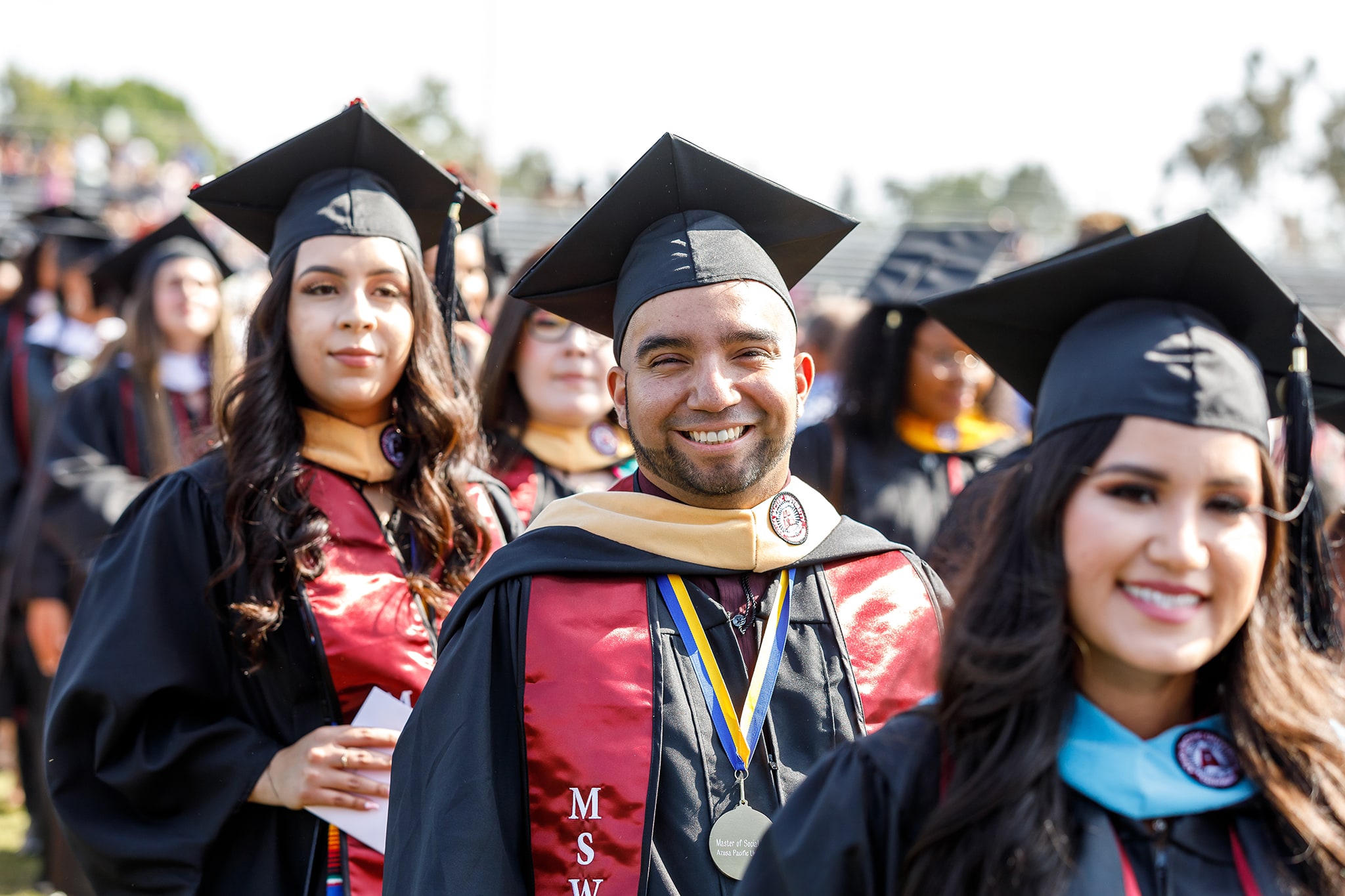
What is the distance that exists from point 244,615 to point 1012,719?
1.84 m

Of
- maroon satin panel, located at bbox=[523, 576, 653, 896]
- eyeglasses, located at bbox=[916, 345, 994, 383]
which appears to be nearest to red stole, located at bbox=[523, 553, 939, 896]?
maroon satin panel, located at bbox=[523, 576, 653, 896]

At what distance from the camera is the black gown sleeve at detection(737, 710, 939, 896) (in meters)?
1.77

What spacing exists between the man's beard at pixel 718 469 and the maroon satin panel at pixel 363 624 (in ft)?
2.58

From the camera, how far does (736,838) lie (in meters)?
2.31

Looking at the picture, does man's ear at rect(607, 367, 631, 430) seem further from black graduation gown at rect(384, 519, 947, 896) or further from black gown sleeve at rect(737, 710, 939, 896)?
black gown sleeve at rect(737, 710, 939, 896)

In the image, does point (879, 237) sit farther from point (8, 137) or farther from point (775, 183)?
point (775, 183)

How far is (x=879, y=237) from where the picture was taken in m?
23.4

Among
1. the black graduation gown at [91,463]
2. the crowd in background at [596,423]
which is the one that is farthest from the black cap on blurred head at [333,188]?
the black graduation gown at [91,463]

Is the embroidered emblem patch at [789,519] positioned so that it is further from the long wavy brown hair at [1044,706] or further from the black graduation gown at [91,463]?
the black graduation gown at [91,463]

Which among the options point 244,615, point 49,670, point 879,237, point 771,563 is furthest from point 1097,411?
point 879,237

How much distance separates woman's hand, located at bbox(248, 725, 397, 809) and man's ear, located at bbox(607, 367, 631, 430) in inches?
34.8

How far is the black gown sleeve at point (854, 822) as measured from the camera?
177 cm

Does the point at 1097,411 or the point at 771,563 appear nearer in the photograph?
the point at 1097,411

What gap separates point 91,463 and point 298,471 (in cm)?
263
